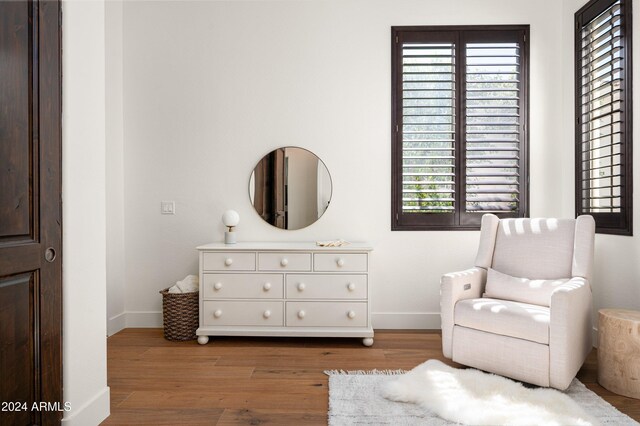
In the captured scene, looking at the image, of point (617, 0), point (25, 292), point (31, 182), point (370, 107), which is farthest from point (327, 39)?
point (25, 292)

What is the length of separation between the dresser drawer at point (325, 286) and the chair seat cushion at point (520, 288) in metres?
0.91

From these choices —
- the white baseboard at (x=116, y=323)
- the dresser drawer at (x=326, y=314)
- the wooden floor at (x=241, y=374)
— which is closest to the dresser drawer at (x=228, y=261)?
the dresser drawer at (x=326, y=314)

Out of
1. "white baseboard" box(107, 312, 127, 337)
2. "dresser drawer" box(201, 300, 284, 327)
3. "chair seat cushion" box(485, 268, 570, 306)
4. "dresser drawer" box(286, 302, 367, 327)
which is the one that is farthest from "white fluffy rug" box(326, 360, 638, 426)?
"white baseboard" box(107, 312, 127, 337)

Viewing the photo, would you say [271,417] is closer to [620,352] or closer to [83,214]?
[83,214]

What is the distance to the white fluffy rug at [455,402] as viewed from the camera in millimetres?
1981

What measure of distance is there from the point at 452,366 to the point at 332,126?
215 centimetres

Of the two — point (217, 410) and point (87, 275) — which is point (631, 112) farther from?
point (87, 275)

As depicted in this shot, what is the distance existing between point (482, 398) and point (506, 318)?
50cm

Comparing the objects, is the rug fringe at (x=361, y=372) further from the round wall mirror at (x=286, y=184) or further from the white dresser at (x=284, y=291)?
the round wall mirror at (x=286, y=184)

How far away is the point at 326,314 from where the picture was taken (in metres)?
3.21

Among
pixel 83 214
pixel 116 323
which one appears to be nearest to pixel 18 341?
pixel 83 214

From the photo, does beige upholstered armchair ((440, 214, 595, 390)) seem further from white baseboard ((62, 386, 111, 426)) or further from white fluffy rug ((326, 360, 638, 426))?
white baseboard ((62, 386, 111, 426))

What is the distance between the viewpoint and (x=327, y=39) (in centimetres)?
365

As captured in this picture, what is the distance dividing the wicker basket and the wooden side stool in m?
2.82
